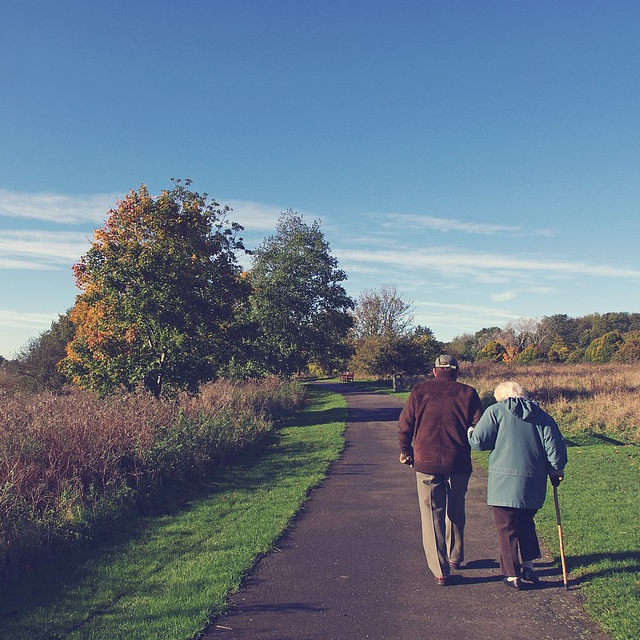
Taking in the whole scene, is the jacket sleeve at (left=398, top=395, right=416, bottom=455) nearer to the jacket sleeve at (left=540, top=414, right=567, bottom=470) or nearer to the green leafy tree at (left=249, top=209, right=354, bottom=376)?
the jacket sleeve at (left=540, top=414, right=567, bottom=470)

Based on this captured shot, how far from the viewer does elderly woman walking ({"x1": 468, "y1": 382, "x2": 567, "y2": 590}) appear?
525 centimetres

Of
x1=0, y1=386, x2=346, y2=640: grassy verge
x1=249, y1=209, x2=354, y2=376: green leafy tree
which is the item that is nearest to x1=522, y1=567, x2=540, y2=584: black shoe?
x1=0, y1=386, x2=346, y2=640: grassy verge

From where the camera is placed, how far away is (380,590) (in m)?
5.20

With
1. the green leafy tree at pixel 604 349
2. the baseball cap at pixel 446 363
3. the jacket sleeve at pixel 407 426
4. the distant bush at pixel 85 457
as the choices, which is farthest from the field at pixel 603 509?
the green leafy tree at pixel 604 349

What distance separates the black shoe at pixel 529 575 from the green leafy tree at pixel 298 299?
25.3m

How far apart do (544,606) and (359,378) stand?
60.1 metres

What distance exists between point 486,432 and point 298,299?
2894 centimetres

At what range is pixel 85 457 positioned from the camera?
29.0 ft

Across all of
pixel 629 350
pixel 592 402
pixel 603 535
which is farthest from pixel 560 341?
pixel 603 535

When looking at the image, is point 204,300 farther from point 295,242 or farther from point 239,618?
point 295,242

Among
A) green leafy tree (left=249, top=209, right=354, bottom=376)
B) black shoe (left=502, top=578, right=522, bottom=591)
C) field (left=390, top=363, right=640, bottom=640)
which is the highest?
green leafy tree (left=249, top=209, right=354, bottom=376)

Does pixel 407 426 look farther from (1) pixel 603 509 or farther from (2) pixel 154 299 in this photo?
(2) pixel 154 299

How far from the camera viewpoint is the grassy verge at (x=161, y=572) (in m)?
4.58

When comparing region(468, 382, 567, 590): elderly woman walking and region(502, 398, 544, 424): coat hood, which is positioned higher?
region(502, 398, 544, 424): coat hood
